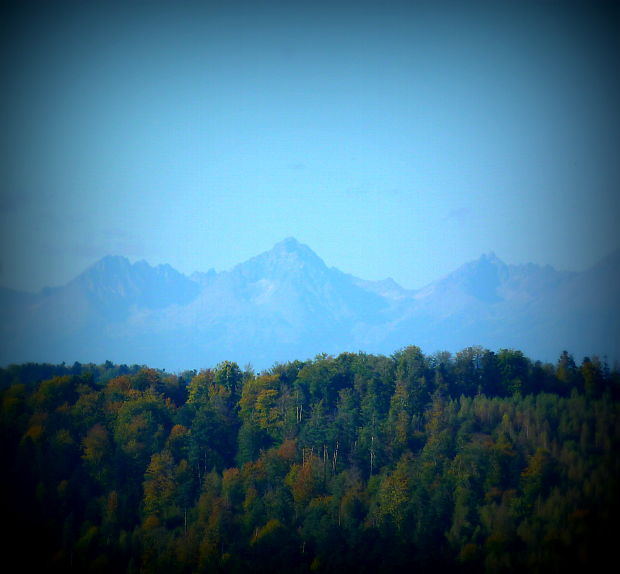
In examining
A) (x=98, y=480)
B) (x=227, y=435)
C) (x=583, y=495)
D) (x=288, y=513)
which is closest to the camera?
(x=583, y=495)

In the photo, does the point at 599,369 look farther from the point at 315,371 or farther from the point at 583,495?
the point at 315,371

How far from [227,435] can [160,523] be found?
12.9 meters

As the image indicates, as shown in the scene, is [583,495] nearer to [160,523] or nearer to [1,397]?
[160,523]

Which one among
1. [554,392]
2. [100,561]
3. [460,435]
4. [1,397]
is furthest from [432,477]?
[1,397]

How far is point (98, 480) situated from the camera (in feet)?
227

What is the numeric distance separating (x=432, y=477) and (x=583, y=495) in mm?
12854

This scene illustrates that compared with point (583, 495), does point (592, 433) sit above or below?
above

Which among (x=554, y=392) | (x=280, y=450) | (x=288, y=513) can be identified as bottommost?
(x=288, y=513)

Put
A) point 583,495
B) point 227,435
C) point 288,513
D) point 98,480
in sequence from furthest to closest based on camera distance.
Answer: point 227,435 < point 98,480 < point 288,513 < point 583,495

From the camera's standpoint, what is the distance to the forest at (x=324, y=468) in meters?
57.1

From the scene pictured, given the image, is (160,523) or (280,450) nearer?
(160,523)

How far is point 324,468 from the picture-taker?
222ft

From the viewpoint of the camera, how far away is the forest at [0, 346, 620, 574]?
57.1 metres

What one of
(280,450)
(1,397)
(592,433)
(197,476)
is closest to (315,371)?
(280,450)
